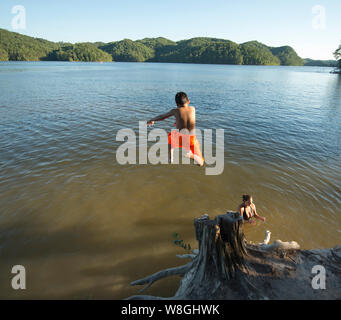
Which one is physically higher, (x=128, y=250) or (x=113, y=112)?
(x=113, y=112)

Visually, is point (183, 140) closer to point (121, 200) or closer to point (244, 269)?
point (121, 200)

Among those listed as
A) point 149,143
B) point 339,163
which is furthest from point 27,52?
point 339,163

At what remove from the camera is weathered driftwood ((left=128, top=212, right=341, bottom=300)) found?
11.5ft

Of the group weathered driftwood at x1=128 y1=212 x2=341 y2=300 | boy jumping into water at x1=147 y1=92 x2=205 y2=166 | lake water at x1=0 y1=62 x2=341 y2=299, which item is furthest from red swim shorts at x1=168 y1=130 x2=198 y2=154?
weathered driftwood at x1=128 y1=212 x2=341 y2=300

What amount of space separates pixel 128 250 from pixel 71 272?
5.27ft

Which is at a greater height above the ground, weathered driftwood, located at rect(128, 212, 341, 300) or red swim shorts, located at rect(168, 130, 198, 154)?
red swim shorts, located at rect(168, 130, 198, 154)

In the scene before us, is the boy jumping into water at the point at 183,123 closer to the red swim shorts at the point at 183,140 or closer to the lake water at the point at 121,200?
the red swim shorts at the point at 183,140

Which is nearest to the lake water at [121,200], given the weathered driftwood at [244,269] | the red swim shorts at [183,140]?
the weathered driftwood at [244,269]

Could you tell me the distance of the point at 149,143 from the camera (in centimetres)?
1396

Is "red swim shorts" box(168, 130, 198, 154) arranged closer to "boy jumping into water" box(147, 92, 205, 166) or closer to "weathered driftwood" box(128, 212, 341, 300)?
"boy jumping into water" box(147, 92, 205, 166)

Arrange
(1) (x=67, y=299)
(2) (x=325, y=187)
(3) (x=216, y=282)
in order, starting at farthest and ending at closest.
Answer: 1. (2) (x=325, y=187)
2. (1) (x=67, y=299)
3. (3) (x=216, y=282)
